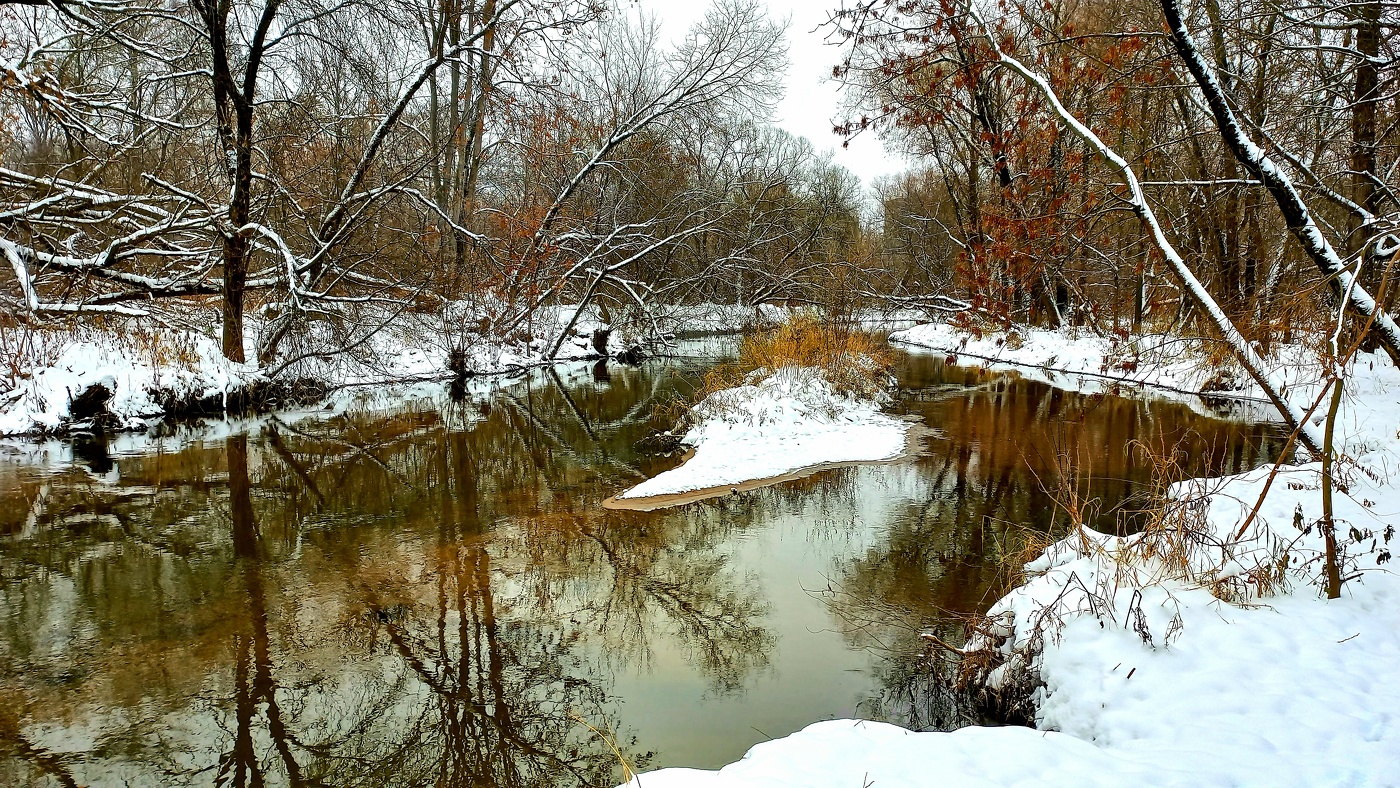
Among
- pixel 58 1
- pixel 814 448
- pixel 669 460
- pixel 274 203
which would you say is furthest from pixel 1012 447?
pixel 274 203

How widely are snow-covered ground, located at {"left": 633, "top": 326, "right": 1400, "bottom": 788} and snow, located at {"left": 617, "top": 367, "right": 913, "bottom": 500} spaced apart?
4585 millimetres

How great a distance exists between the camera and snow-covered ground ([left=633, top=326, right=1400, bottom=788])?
2.91 m

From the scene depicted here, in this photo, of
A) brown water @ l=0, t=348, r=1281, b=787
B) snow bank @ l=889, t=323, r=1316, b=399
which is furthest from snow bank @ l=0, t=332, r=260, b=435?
snow bank @ l=889, t=323, r=1316, b=399

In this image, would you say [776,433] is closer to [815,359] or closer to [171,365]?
[815,359]

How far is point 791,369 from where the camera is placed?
43.0 ft

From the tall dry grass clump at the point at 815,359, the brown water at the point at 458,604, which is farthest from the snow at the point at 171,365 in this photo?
the tall dry grass clump at the point at 815,359

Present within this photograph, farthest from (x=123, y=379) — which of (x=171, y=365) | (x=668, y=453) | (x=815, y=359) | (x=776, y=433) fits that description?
(x=815, y=359)

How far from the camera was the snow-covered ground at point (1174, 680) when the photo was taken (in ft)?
9.54

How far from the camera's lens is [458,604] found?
543 centimetres

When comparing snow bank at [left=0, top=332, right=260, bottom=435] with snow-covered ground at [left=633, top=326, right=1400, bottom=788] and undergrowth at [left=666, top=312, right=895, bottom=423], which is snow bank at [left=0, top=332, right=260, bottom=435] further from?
snow-covered ground at [left=633, top=326, right=1400, bottom=788]

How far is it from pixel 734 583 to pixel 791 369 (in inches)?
295

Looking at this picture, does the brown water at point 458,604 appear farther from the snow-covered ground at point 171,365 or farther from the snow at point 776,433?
the snow-covered ground at point 171,365

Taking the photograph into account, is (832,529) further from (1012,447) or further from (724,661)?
(1012,447)

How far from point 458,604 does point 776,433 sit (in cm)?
634
